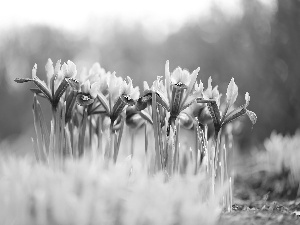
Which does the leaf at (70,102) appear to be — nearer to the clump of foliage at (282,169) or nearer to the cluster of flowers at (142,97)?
the cluster of flowers at (142,97)

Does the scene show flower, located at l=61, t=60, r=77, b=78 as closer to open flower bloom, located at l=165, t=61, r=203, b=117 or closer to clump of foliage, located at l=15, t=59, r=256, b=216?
clump of foliage, located at l=15, t=59, r=256, b=216

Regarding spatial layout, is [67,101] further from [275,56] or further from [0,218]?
[275,56]

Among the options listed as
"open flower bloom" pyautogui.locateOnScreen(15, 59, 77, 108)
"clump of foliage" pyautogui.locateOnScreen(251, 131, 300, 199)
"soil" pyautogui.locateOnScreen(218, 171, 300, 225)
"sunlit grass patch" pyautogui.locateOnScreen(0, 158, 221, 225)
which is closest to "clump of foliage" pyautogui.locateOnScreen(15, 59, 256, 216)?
"open flower bloom" pyautogui.locateOnScreen(15, 59, 77, 108)

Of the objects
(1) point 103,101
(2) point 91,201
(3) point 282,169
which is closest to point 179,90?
(1) point 103,101

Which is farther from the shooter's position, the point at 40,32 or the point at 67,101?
the point at 40,32

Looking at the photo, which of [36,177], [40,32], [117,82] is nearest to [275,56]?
[117,82]

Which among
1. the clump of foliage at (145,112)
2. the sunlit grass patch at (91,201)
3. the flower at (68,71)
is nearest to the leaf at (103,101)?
the clump of foliage at (145,112)
